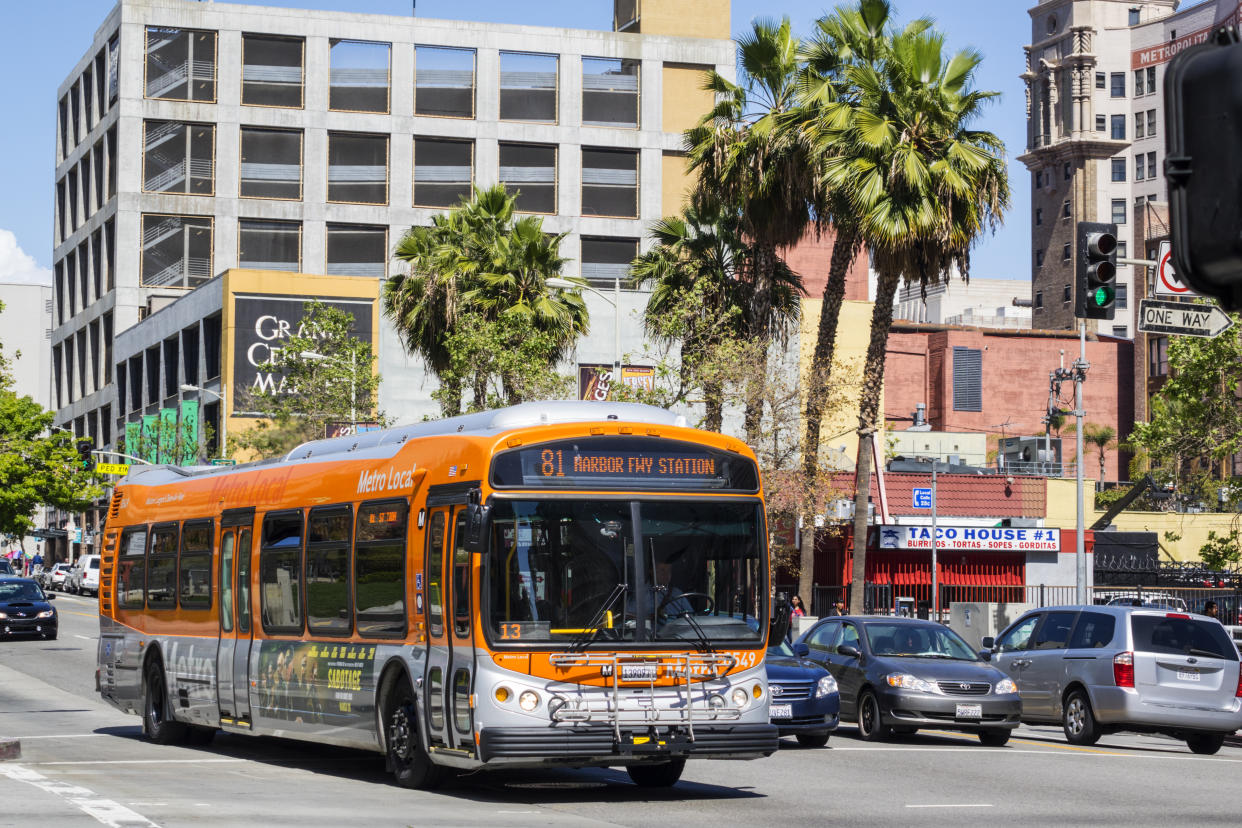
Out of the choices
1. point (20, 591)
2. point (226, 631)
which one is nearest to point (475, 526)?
point (226, 631)

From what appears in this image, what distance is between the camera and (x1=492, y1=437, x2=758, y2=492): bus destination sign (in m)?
13.7

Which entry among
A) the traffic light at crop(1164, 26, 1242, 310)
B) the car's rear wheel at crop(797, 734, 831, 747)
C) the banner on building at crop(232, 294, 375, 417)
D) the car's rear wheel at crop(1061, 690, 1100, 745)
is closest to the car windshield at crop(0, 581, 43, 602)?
the banner on building at crop(232, 294, 375, 417)

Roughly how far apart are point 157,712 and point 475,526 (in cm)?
830

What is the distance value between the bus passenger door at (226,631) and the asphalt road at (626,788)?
64 cm

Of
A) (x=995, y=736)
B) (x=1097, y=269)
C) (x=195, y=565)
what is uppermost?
(x=1097, y=269)

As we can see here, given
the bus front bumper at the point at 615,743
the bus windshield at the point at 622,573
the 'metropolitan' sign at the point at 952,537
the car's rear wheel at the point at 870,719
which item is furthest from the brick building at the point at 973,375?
the bus front bumper at the point at 615,743

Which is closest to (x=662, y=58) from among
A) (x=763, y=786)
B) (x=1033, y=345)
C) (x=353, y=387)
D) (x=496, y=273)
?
(x=1033, y=345)

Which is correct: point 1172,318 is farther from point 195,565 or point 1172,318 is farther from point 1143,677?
point 195,565

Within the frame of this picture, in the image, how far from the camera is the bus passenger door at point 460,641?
13.4m

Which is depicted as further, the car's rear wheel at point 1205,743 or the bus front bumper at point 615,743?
the car's rear wheel at point 1205,743

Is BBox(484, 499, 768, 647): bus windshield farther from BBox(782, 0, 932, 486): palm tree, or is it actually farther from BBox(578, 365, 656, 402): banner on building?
BBox(578, 365, 656, 402): banner on building

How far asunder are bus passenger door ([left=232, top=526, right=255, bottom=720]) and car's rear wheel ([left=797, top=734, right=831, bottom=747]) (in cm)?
662

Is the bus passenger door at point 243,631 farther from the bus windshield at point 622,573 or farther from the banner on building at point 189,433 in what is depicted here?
the banner on building at point 189,433

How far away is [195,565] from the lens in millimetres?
18969
